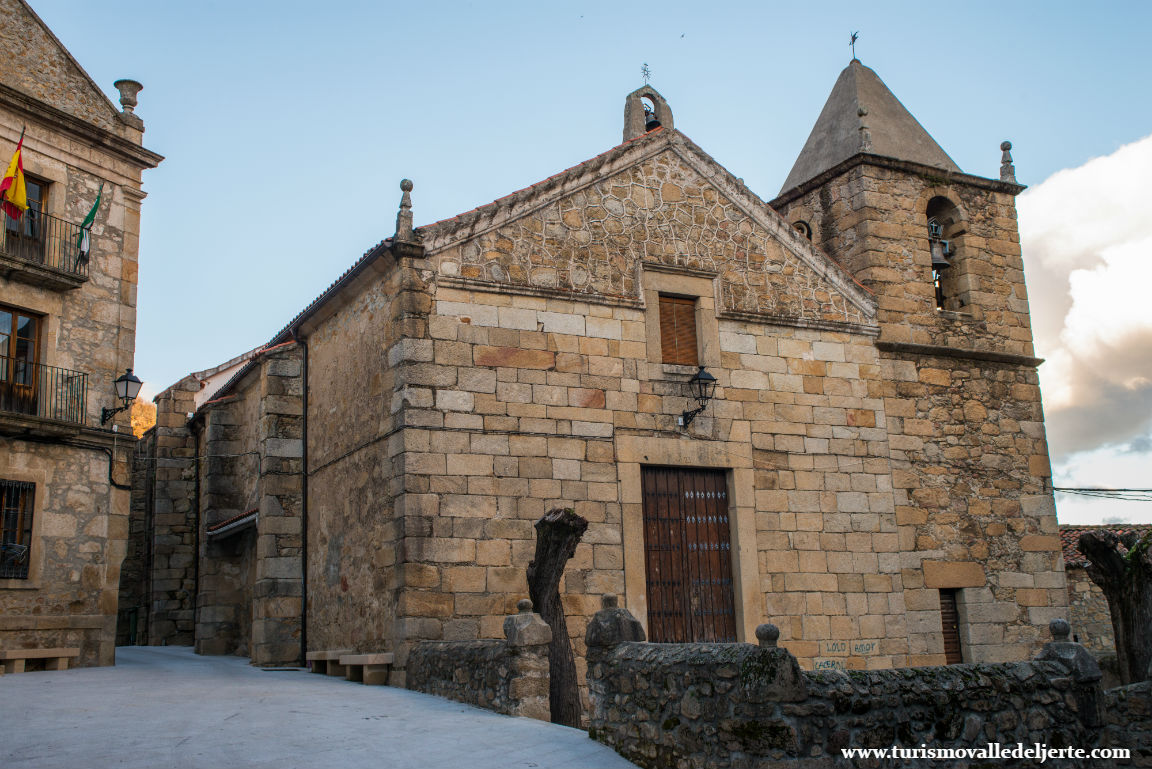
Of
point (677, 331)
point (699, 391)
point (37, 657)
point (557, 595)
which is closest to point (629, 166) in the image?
point (677, 331)

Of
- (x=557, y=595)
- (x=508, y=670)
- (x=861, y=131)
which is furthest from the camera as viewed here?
(x=861, y=131)

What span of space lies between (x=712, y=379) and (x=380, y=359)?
14.3ft

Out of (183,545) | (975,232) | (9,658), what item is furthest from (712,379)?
(183,545)

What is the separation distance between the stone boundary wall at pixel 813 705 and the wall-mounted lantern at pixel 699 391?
5.22 m

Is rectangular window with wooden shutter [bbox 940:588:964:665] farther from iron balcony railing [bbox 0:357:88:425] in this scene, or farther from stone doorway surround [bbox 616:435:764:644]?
iron balcony railing [bbox 0:357:88:425]

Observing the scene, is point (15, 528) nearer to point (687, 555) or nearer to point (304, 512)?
point (304, 512)

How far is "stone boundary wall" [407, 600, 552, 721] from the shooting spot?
934cm

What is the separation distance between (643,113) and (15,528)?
11196mm

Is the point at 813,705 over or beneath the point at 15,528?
beneath

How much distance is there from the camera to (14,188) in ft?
46.4

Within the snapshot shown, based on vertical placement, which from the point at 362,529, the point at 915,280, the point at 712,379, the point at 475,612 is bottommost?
the point at 475,612

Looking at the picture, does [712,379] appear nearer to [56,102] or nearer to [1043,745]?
[1043,745]

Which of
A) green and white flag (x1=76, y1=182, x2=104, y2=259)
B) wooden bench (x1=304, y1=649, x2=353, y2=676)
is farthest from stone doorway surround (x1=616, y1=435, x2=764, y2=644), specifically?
green and white flag (x1=76, y1=182, x2=104, y2=259)

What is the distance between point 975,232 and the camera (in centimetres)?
1692
